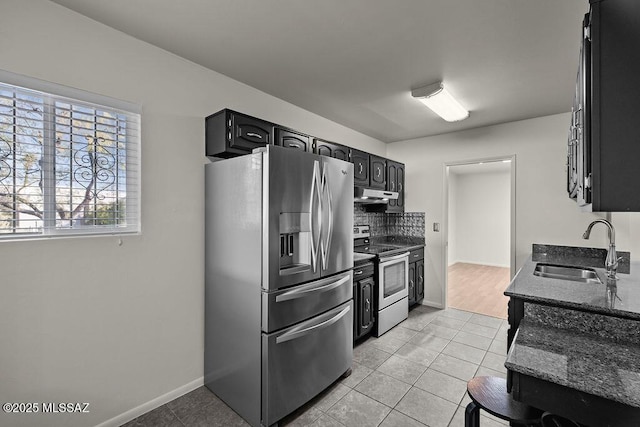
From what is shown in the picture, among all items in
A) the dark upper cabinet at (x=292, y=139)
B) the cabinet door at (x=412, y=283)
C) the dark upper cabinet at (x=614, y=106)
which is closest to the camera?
the dark upper cabinet at (x=614, y=106)

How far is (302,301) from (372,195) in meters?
1.84

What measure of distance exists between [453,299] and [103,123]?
16.3ft

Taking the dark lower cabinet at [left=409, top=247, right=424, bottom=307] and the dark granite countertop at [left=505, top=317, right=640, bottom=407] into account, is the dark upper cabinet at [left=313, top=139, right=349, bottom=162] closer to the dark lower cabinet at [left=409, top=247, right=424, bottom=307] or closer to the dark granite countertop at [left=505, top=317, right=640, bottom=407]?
the dark lower cabinet at [left=409, top=247, right=424, bottom=307]

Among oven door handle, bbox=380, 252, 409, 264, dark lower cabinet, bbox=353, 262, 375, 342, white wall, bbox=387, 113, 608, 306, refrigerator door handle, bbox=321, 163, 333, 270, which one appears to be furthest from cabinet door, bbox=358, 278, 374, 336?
white wall, bbox=387, 113, 608, 306

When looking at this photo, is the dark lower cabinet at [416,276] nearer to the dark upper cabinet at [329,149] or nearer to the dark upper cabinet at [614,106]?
the dark upper cabinet at [329,149]

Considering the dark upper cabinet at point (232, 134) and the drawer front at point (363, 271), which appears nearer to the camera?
the dark upper cabinet at point (232, 134)

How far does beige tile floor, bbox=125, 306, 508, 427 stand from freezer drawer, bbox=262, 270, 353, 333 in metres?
0.68

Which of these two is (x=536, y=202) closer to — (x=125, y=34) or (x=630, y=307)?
(x=630, y=307)

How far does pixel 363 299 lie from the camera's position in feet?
9.88

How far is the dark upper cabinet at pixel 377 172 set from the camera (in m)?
3.73

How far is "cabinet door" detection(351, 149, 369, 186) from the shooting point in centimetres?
344

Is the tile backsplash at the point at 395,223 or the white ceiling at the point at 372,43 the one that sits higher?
the white ceiling at the point at 372,43

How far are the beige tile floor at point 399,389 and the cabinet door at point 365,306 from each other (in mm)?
192

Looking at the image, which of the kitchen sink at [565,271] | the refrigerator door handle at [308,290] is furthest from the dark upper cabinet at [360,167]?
the kitchen sink at [565,271]
